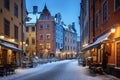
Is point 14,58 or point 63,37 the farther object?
point 63,37

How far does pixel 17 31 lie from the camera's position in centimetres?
3725

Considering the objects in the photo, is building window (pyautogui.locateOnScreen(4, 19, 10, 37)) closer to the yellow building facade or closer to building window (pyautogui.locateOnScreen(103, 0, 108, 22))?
building window (pyautogui.locateOnScreen(103, 0, 108, 22))

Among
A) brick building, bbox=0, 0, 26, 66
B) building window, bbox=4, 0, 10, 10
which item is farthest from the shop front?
building window, bbox=4, 0, 10, 10

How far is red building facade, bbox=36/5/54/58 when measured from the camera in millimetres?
81938

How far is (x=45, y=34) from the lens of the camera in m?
83.2

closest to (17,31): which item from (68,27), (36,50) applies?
(36,50)

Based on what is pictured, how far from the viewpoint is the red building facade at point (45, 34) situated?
81.9 m

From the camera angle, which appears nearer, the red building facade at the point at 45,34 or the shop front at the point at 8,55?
the shop front at the point at 8,55

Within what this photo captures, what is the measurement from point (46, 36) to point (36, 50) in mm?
5023

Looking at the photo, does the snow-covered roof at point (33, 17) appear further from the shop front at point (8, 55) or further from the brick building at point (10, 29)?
the shop front at point (8, 55)

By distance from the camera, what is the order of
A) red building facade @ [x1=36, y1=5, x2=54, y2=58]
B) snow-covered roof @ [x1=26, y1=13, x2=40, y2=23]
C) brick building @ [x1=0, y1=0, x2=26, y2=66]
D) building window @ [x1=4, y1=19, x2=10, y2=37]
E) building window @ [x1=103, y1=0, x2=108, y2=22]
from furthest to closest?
red building facade @ [x1=36, y1=5, x2=54, y2=58], snow-covered roof @ [x1=26, y1=13, x2=40, y2=23], building window @ [x1=4, y1=19, x2=10, y2=37], brick building @ [x1=0, y1=0, x2=26, y2=66], building window @ [x1=103, y1=0, x2=108, y2=22]

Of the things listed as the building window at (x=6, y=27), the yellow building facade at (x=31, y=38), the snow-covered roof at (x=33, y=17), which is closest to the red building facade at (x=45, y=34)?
the snow-covered roof at (x=33, y=17)

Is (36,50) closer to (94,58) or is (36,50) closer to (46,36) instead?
(46,36)

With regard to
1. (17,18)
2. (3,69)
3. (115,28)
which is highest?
(17,18)
